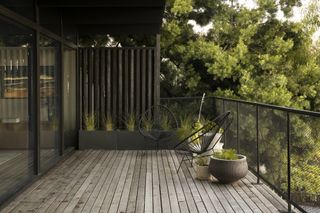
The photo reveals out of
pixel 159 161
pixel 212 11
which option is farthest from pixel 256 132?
pixel 212 11

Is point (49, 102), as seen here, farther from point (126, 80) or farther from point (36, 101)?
point (126, 80)

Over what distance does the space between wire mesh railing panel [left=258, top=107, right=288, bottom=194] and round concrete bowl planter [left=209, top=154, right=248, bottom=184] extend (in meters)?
0.28

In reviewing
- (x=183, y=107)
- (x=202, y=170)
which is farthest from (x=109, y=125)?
(x=202, y=170)

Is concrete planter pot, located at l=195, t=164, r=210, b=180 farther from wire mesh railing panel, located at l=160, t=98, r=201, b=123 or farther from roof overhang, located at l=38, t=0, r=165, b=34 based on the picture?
wire mesh railing panel, located at l=160, t=98, r=201, b=123

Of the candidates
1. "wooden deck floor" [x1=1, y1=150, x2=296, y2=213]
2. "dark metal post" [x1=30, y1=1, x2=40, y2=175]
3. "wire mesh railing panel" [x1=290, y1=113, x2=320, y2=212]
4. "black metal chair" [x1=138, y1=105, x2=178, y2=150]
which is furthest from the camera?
"black metal chair" [x1=138, y1=105, x2=178, y2=150]

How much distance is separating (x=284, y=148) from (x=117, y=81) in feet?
17.0

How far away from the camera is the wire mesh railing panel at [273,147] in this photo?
176 inches

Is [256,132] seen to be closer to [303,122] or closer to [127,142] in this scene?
[303,122]

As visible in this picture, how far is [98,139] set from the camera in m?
8.61

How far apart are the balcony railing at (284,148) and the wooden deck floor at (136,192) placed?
246 millimetres

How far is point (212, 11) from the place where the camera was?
12328mm

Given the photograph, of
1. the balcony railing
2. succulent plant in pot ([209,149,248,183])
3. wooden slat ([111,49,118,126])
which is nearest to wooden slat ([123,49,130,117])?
wooden slat ([111,49,118,126])

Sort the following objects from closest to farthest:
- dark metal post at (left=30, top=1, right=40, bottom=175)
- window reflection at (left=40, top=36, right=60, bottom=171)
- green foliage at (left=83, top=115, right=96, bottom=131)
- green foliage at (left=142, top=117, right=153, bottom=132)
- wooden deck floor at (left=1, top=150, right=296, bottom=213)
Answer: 1. wooden deck floor at (left=1, top=150, right=296, bottom=213)
2. dark metal post at (left=30, top=1, right=40, bottom=175)
3. window reflection at (left=40, top=36, right=60, bottom=171)
4. green foliage at (left=142, top=117, right=153, bottom=132)
5. green foliage at (left=83, top=115, right=96, bottom=131)

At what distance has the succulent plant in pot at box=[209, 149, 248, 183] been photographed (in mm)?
5113
